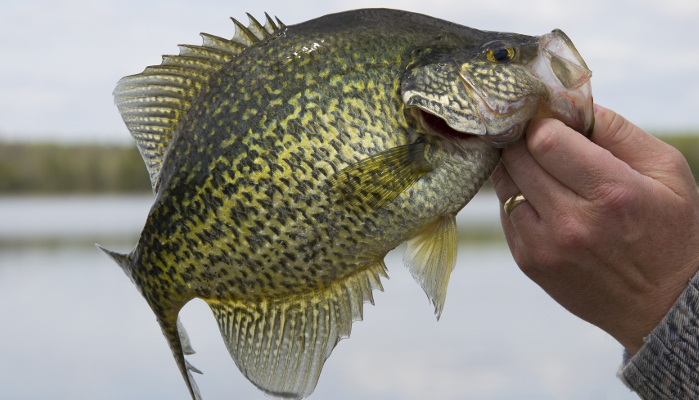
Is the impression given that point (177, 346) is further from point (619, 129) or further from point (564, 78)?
point (619, 129)

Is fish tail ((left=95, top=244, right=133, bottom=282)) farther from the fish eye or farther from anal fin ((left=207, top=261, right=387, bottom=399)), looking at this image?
the fish eye

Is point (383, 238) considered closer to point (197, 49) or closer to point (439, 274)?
point (439, 274)

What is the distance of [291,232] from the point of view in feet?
7.47

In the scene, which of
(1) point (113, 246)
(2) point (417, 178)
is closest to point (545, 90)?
(2) point (417, 178)

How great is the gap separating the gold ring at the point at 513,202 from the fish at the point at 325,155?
0.91 feet

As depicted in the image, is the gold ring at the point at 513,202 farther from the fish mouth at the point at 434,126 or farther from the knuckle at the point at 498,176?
the fish mouth at the point at 434,126

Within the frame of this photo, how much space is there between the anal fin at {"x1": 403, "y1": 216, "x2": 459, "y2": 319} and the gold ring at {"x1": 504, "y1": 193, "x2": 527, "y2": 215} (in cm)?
34

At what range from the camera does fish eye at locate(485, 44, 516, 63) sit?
243 centimetres

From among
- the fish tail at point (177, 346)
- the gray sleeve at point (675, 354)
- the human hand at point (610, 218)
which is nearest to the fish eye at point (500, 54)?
the human hand at point (610, 218)

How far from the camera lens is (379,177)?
225 centimetres

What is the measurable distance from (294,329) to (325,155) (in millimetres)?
777

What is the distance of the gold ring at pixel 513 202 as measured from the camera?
2680 mm

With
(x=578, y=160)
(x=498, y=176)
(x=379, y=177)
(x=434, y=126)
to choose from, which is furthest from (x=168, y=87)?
(x=578, y=160)

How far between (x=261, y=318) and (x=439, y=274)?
2.47ft
